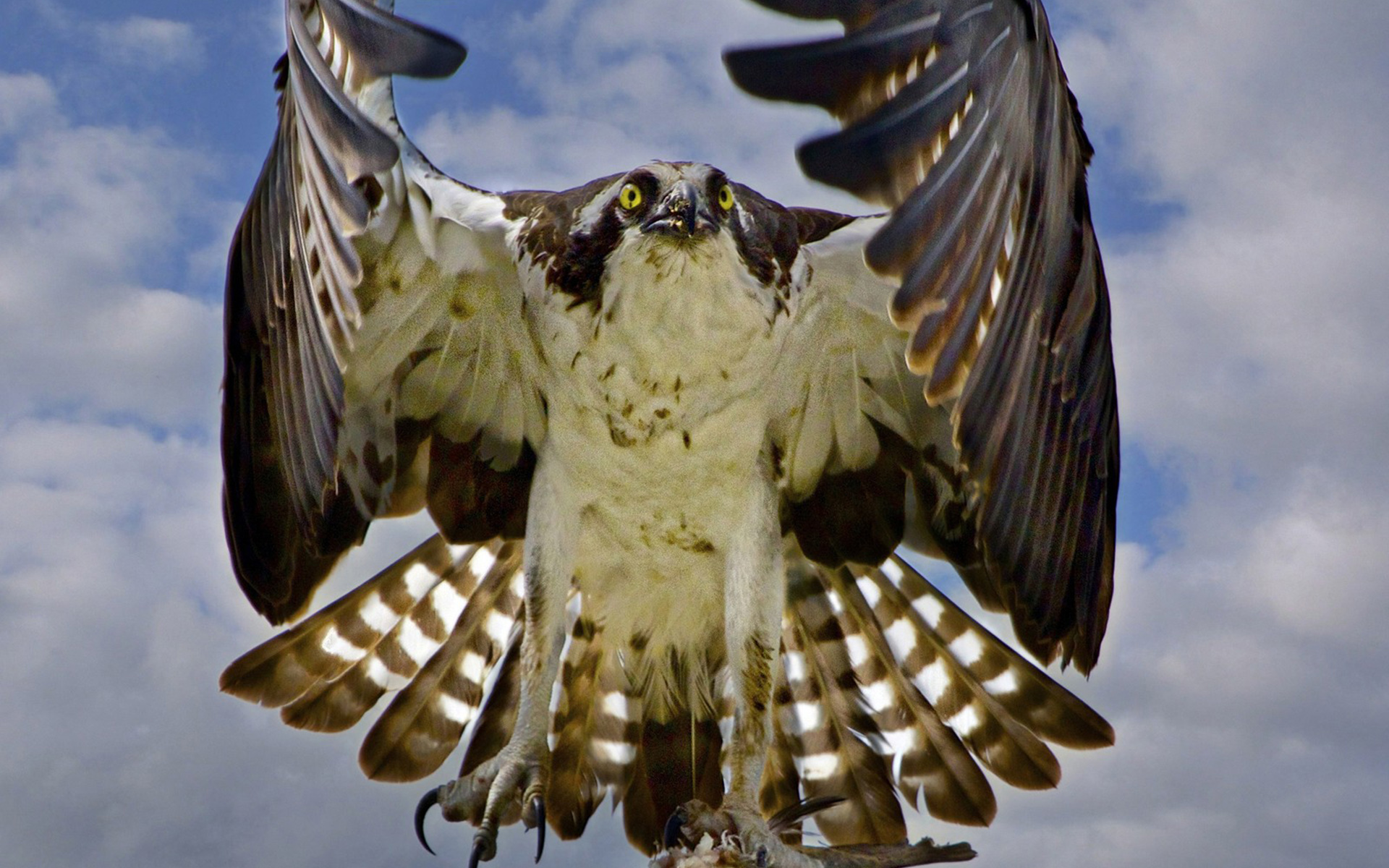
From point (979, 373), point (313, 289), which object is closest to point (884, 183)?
point (979, 373)

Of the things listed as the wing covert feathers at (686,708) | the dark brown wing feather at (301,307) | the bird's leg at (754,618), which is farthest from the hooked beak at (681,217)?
the wing covert feathers at (686,708)

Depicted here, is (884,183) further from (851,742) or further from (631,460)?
(851,742)

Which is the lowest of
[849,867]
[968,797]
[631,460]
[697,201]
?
[849,867]

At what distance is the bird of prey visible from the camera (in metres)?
3.92

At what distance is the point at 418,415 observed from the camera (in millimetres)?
5348

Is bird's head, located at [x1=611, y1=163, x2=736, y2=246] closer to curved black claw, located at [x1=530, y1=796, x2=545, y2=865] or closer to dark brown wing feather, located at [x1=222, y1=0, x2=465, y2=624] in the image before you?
dark brown wing feather, located at [x1=222, y1=0, x2=465, y2=624]

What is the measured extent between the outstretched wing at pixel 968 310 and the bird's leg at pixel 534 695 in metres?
0.96

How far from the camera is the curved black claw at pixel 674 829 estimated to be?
4.36 meters

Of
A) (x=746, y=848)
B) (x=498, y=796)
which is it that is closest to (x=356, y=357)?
(x=498, y=796)

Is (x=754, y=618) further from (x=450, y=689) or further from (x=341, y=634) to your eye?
(x=341, y=634)

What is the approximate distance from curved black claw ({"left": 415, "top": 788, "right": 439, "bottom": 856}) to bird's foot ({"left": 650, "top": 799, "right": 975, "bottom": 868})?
911 millimetres

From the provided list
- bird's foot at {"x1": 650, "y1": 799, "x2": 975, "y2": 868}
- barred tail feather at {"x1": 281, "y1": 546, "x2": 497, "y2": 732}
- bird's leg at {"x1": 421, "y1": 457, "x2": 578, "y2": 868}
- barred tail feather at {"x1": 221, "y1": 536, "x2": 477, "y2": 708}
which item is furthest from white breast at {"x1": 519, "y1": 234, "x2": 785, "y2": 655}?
bird's foot at {"x1": 650, "y1": 799, "x2": 975, "y2": 868}

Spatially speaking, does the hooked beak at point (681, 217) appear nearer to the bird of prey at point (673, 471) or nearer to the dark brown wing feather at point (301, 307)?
the bird of prey at point (673, 471)

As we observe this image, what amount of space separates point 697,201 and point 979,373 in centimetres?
109
